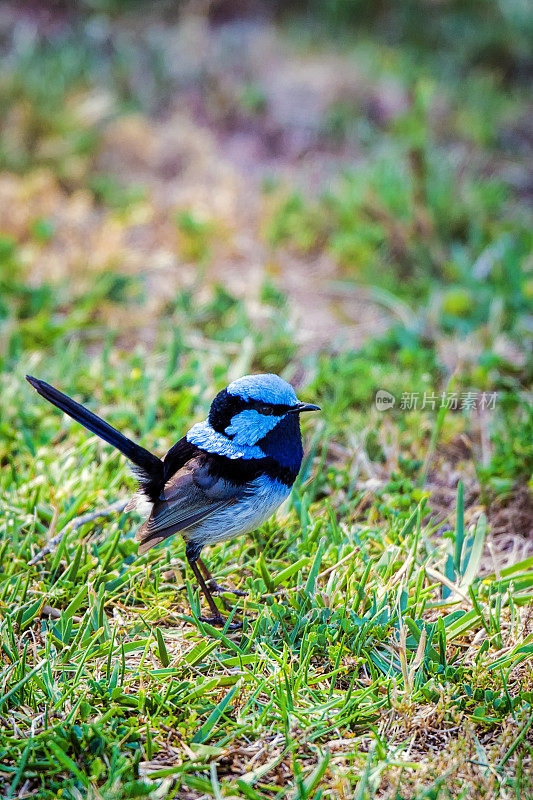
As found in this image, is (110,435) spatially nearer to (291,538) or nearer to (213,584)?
(213,584)

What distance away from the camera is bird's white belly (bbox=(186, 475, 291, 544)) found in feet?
9.02

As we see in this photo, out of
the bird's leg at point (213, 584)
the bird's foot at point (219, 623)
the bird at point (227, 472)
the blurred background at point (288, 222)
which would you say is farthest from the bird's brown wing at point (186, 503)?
the blurred background at point (288, 222)

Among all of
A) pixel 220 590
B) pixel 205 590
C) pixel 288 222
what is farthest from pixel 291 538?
pixel 288 222

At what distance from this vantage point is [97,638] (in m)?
2.67

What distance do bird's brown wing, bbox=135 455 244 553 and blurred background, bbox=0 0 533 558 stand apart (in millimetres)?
642

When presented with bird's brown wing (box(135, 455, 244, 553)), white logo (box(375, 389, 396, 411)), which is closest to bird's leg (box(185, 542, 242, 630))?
bird's brown wing (box(135, 455, 244, 553))

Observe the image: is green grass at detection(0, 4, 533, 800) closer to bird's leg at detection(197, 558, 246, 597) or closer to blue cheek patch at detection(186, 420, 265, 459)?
bird's leg at detection(197, 558, 246, 597)

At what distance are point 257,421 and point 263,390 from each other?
13cm

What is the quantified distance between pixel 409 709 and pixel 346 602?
0.43 metres

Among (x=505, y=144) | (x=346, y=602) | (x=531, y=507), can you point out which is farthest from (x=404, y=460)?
(x=505, y=144)

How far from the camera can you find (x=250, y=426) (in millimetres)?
2812

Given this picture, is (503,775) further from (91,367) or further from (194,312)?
(194,312)

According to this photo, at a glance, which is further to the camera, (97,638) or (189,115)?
(189,115)

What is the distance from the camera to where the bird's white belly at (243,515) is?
2750 millimetres
